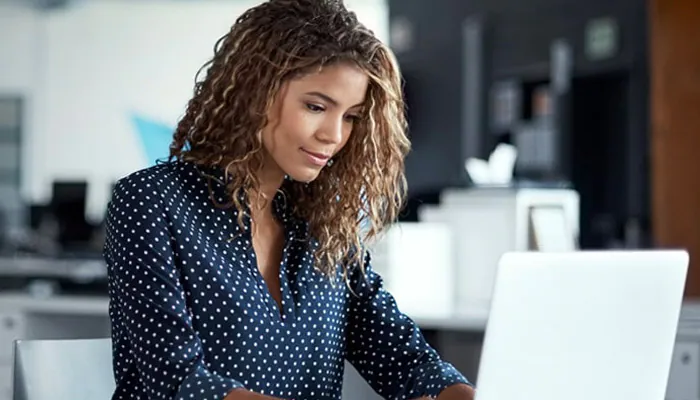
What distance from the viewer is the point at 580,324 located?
1.27 meters

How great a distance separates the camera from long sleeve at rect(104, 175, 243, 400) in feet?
4.62

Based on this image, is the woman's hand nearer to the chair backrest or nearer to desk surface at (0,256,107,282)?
the chair backrest

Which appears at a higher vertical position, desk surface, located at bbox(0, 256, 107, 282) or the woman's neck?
the woman's neck

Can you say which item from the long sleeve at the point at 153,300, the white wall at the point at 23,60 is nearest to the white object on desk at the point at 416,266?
the long sleeve at the point at 153,300

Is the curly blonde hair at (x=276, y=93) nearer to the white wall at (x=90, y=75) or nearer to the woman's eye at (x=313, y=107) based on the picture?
the woman's eye at (x=313, y=107)

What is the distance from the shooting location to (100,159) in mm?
11664

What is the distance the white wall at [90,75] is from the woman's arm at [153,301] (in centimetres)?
1024

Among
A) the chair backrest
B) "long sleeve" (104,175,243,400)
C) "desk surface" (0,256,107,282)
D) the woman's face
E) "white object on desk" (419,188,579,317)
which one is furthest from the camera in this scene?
"desk surface" (0,256,107,282)

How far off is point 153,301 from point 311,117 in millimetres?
315

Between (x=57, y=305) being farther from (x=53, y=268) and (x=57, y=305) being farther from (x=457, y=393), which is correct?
(x=53, y=268)

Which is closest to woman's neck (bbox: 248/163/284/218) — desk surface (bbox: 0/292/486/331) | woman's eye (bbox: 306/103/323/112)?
woman's eye (bbox: 306/103/323/112)

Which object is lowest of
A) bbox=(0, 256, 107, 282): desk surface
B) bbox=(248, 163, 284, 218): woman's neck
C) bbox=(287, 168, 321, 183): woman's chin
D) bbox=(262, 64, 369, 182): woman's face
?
bbox=(0, 256, 107, 282): desk surface

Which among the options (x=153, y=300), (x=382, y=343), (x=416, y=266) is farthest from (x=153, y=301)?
(x=416, y=266)

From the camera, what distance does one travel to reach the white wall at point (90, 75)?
1161cm
